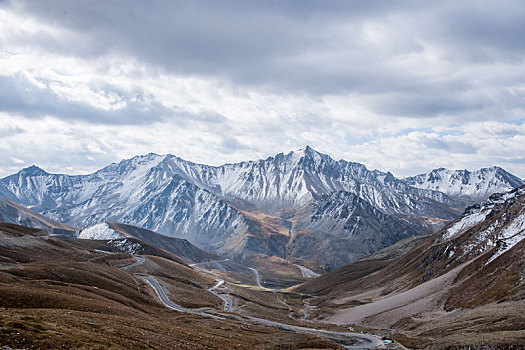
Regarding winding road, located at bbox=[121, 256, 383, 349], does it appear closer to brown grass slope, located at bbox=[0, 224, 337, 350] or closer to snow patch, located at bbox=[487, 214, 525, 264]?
brown grass slope, located at bbox=[0, 224, 337, 350]

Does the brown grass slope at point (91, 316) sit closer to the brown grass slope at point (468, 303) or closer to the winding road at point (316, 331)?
the winding road at point (316, 331)

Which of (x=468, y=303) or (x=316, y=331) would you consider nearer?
(x=316, y=331)

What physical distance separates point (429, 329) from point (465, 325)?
15.7m

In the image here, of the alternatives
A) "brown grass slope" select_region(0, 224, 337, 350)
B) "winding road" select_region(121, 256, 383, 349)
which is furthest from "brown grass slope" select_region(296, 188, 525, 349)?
"brown grass slope" select_region(0, 224, 337, 350)

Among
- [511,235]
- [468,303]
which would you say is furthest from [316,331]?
[511,235]

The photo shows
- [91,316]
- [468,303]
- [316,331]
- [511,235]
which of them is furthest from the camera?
[511,235]

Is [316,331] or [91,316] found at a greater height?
[91,316]

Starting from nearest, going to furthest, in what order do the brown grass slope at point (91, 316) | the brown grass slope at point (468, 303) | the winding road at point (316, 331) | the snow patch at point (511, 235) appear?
the brown grass slope at point (91, 316), the brown grass slope at point (468, 303), the winding road at point (316, 331), the snow patch at point (511, 235)

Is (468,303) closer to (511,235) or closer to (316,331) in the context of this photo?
(316,331)

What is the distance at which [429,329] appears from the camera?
111 m

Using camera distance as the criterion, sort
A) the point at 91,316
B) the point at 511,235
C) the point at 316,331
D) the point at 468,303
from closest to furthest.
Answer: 1. the point at 91,316
2. the point at 316,331
3. the point at 468,303
4. the point at 511,235

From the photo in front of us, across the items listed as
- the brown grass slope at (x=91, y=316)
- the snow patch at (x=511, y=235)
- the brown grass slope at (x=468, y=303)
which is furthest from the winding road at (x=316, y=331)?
the snow patch at (x=511, y=235)

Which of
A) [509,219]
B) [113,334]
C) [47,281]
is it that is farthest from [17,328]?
[509,219]

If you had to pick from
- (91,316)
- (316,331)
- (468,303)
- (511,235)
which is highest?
(511,235)
